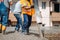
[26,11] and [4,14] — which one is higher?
[26,11]

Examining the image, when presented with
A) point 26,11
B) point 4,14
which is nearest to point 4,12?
point 4,14

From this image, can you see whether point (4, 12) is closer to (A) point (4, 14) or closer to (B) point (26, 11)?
(A) point (4, 14)

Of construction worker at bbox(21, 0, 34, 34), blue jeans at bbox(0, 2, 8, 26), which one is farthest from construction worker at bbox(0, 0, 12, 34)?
construction worker at bbox(21, 0, 34, 34)

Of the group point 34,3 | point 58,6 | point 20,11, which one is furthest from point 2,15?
point 58,6

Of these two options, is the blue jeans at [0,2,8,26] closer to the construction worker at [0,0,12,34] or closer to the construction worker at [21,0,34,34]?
the construction worker at [0,0,12,34]

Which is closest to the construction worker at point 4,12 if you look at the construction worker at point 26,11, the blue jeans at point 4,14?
the blue jeans at point 4,14

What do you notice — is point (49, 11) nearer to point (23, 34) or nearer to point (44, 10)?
point (44, 10)

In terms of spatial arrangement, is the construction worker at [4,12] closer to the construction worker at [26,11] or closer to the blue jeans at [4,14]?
the blue jeans at [4,14]

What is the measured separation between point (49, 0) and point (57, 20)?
10.5ft

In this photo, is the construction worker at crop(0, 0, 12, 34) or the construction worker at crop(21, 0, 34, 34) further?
the construction worker at crop(0, 0, 12, 34)

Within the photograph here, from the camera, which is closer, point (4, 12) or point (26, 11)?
point (26, 11)

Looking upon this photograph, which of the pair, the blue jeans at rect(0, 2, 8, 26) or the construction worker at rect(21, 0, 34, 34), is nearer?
the construction worker at rect(21, 0, 34, 34)

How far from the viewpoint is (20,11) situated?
411 inches

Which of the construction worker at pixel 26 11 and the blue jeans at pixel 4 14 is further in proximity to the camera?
the blue jeans at pixel 4 14
